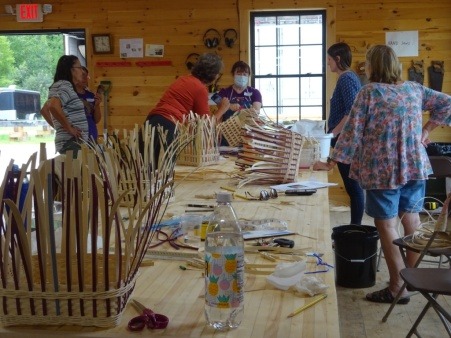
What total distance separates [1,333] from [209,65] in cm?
320

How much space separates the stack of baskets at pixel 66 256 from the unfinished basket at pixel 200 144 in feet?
8.63

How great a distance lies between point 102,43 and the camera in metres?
7.29

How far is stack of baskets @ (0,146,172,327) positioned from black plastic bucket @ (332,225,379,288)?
3.01m

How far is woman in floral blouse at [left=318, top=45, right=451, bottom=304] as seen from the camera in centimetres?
332

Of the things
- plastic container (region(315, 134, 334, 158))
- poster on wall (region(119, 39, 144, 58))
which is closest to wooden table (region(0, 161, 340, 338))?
plastic container (region(315, 134, 334, 158))

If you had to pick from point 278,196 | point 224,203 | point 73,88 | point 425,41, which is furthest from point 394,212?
point 425,41

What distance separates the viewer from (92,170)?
1.30 meters

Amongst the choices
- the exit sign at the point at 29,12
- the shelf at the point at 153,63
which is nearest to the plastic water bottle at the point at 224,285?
the shelf at the point at 153,63

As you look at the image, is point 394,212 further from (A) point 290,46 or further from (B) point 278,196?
(A) point 290,46

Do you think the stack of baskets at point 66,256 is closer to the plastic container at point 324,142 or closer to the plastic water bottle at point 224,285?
the plastic water bottle at point 224,285

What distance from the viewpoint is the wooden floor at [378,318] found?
3.47m

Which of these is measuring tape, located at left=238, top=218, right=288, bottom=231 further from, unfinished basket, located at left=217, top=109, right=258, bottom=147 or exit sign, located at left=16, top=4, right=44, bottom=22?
exit sign, located at left=16, top=4, right=44, bottom=22

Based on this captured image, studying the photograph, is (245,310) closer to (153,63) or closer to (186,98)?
(186,98)

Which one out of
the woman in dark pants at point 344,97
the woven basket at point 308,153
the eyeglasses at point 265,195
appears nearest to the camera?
the eyeglasses at point 265,195
